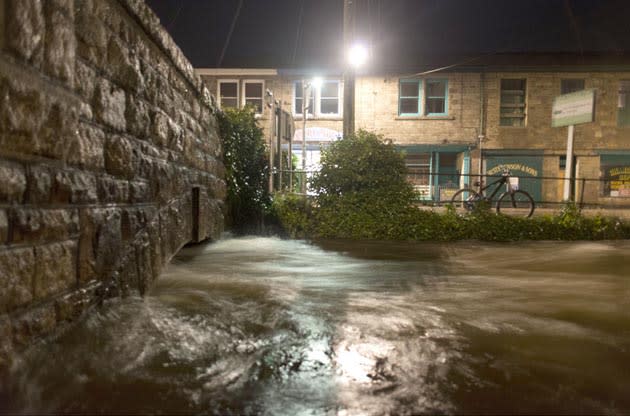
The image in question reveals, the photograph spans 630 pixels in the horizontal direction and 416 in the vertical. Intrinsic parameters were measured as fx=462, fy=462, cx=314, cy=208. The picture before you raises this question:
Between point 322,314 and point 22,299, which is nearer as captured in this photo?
point 22,299

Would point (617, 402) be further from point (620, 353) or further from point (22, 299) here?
point (22, 299)

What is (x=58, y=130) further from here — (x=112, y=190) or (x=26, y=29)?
(x=112, y=190)

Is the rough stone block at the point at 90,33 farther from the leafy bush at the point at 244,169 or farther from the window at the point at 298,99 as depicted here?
the window at the point at 298,99

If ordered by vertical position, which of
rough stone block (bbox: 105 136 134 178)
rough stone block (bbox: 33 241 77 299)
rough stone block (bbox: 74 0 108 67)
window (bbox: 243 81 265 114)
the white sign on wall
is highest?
window (bbox: 243 81 265 114)

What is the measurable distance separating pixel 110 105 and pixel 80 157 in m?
0.57

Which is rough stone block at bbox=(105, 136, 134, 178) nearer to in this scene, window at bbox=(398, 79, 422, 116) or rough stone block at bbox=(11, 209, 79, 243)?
rough stone block at bbox=(11, 209, 79, 243)

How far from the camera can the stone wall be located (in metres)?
2.03

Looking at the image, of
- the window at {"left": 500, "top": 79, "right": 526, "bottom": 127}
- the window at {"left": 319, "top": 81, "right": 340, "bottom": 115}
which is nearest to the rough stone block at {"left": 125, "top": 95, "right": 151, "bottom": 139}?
the window at {"left": 319, "top": 81, "right": 340, "bottom": 115}

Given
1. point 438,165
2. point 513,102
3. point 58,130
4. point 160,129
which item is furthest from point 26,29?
point 513,102

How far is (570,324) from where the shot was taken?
10.6 feet

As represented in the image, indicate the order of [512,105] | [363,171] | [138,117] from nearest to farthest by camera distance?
[138,117] < [363,171] < [512,105]

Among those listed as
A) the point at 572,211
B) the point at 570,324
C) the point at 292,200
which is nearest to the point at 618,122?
the point at 572,211

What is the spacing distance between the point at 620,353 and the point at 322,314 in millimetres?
1854

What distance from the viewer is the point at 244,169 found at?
9398 mm
